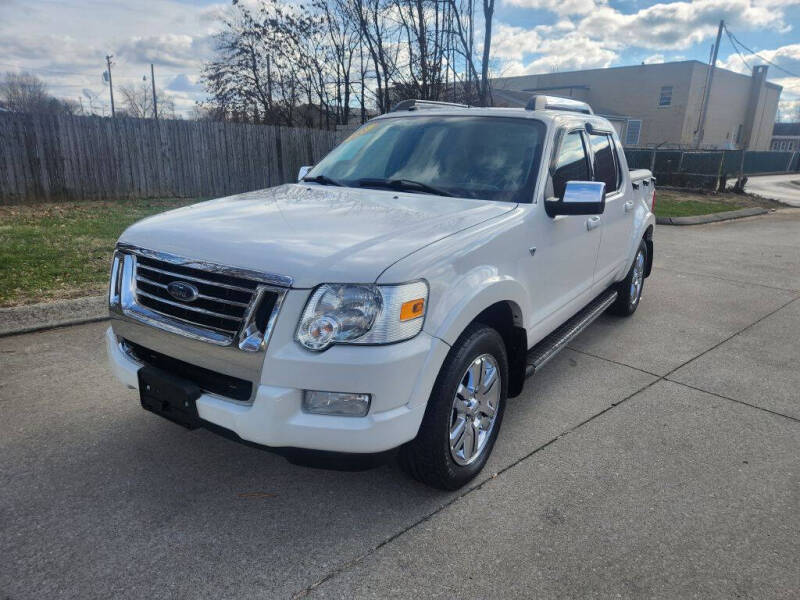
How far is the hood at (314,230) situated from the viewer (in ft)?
7.54

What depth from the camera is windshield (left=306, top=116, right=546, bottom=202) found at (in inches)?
136

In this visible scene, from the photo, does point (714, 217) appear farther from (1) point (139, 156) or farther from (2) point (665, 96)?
(2) point (665, 96)

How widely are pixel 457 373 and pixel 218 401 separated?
1.06m

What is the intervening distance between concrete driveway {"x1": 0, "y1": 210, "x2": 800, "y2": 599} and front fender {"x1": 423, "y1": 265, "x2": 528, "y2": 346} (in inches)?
36.6

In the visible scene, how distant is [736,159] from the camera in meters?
25.5

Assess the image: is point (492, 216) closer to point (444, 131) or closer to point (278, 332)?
point (444, 131)

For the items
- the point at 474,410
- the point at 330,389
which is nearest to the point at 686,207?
the point at 474,410

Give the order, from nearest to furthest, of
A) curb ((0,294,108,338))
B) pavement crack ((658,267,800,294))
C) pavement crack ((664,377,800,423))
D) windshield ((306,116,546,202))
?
windshield ((306,116,546,202)) < pavement crack ((664,377,800,423)) < curb ((0,294,108,338)) < pavement crack ((658,267,800,294))

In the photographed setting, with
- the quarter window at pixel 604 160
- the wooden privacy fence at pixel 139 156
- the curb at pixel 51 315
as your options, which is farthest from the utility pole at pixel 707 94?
the curb at pixel 51 315

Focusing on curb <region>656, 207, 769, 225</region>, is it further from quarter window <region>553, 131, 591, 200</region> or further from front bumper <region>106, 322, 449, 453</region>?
front bumper <region>106, 322, 449, 453</region>

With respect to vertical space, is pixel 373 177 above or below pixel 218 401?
above

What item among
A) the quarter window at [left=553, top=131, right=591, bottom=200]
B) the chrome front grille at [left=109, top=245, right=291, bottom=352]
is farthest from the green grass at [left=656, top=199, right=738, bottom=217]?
the chrome front grille at [left=109, top=245, right=291, bottom=352]

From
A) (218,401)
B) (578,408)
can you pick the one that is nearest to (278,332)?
(218,401)

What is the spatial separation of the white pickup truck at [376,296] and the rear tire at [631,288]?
6.46 ft
